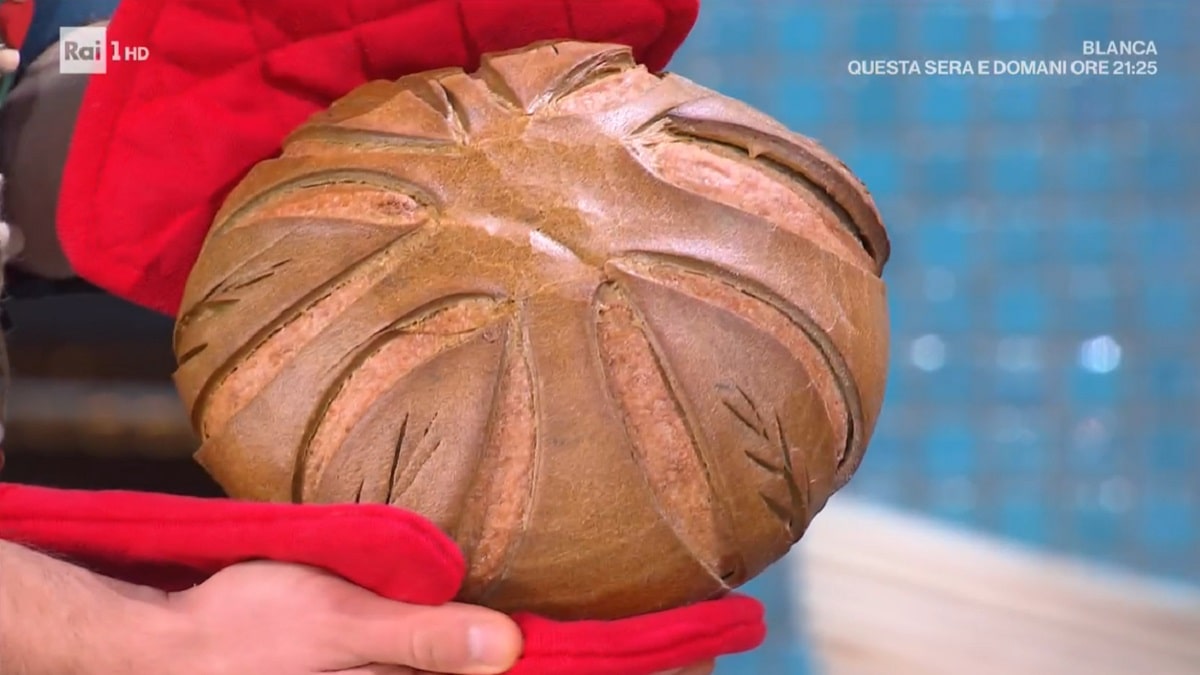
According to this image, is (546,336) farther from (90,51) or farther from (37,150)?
(37,150)

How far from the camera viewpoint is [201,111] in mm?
690

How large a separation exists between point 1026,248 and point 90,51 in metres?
1.05

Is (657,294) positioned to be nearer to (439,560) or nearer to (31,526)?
(439,560)

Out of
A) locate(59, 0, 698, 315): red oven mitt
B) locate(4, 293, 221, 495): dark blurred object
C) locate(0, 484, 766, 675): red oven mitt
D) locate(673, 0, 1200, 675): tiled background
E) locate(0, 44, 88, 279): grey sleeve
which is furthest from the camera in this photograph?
locate(673, 0, 1200, 675): tiled background

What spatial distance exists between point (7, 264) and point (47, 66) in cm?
17

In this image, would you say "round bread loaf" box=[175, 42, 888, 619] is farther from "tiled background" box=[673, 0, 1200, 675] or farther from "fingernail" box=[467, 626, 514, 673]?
"tiled background" box=[673, 0, 1200, 675]

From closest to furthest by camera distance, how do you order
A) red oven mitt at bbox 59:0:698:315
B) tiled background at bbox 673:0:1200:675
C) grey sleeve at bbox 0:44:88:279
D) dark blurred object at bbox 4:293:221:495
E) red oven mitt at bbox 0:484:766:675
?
red oven mitt at bbox 0:484:766:675
red oven mitt at bbox 59:0:698:315
grey sleeve at bbox 0:44:88:279
dark blurred object at bbox 4:293:221:495
tiled background at bbox 673:0:1200:675

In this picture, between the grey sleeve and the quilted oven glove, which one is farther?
the grey sleeve

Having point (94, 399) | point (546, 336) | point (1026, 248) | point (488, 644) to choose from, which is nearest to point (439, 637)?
point (488, 644)

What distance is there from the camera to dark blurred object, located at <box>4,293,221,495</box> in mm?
994

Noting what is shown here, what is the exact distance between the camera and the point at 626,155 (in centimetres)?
61

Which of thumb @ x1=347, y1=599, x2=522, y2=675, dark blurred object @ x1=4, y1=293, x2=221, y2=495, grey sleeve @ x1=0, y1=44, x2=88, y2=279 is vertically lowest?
dark blurred object @ x1=4, y1=293, x2=221, y2=495

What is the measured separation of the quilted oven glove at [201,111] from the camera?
64cm

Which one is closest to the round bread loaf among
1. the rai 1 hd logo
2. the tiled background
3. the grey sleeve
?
the rai 1 hd logo
